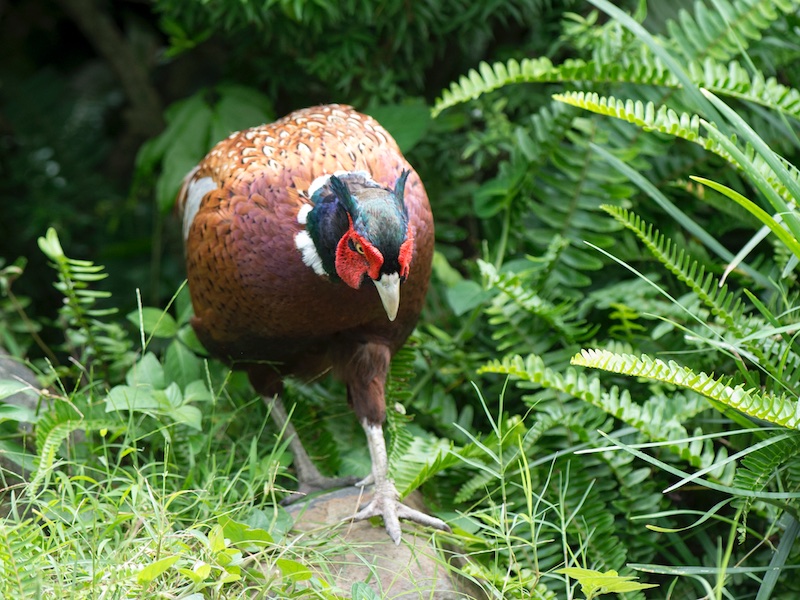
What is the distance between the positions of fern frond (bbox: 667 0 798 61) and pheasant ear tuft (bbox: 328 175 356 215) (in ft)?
5.04

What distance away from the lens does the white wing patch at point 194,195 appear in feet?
10.0

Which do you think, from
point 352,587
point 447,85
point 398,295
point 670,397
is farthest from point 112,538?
point 447,85

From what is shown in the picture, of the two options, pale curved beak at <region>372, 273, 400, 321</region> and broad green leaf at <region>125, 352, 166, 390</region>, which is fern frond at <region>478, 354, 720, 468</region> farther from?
broad green leaf at <region>125, 352, 166, 390</region>

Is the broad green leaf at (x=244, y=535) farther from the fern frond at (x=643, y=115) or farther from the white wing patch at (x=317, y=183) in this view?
the fern frond at (x=643, y=115)

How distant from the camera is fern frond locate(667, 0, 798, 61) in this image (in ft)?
10.8

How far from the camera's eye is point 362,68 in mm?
3869

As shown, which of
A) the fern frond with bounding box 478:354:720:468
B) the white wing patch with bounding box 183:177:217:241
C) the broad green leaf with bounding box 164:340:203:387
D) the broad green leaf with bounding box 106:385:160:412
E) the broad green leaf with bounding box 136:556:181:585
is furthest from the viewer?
the broad green leaf with bounding box 164:340:203:387

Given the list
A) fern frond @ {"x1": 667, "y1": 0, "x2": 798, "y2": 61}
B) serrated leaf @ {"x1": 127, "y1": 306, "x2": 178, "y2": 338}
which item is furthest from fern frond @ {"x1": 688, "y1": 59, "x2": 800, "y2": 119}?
serrated leaf @ {"x1": 127, "y1": 306, "x2": 178, "y2": 338}

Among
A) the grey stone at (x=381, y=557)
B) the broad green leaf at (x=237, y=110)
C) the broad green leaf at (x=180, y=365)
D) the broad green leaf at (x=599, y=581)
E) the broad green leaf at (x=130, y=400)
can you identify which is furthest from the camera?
the broad green leaf at (x=237, y=110)

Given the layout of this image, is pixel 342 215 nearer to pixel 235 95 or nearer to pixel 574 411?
pixel 574 411

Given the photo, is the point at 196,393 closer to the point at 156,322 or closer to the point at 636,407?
the point at 156,322

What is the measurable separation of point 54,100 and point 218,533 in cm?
358

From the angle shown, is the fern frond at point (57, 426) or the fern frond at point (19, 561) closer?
the fern frond at point (19, 561)

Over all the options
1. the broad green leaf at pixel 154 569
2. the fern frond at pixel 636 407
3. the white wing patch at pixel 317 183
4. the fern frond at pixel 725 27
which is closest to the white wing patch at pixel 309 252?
the white wing patch at pixel 317 183
